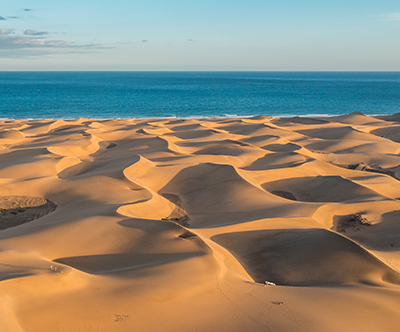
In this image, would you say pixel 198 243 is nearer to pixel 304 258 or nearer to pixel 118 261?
pixel 118 261

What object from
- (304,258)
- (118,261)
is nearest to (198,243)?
(118,261)

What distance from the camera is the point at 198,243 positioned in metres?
8.53

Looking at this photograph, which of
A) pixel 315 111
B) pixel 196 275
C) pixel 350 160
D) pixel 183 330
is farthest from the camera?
pixel 315 111

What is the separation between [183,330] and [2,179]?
12.2 meters

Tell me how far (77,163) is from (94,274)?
12.0 meters

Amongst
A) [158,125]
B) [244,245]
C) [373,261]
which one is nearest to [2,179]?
[244,245]

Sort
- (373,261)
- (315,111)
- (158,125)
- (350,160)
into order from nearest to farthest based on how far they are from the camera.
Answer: (373,261) → (350,160) → (158,125) → (315,111)

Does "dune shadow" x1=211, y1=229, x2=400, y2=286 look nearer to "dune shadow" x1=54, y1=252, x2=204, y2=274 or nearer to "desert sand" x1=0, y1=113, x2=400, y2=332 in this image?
"desert sand" x1=0, y1=113, x2=400, y2=332

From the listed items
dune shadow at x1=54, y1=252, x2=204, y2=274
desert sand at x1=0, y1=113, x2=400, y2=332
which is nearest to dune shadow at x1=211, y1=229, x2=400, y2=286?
desert sand at x1=0, y1=113, x2=400, y2=332

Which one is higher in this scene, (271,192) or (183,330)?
(183,330)

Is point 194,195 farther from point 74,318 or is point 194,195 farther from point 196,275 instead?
point 74,318

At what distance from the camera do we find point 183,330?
546 centimetres

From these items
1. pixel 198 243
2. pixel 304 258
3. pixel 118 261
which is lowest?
pixel 118 261

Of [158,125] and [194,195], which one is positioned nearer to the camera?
[194,195]
